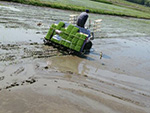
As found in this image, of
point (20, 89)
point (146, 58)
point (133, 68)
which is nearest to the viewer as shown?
point (20, 89)

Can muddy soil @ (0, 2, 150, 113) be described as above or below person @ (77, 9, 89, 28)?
below

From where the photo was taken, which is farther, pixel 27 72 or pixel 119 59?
pixel 119 59

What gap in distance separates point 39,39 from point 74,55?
299cm

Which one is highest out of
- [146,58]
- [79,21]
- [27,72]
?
[79,21]

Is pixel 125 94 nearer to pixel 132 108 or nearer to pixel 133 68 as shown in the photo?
pixel 132 108

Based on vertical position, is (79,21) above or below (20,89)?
above

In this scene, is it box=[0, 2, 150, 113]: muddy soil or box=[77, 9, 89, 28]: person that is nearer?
box=[0, 2, 150, 113]: muddy soil

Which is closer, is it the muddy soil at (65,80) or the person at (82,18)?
the muddy soil at (65,80)

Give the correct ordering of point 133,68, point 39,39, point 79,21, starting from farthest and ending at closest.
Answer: point 39,39 < point 79,21 < point 133,68

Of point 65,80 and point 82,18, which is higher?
point 82,18

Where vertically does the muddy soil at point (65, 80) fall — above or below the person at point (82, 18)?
below

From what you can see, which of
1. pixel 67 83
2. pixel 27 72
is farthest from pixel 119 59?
pixel 27 72

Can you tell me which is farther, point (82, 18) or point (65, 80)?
point (82, 18)

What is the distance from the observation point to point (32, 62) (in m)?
8.51
